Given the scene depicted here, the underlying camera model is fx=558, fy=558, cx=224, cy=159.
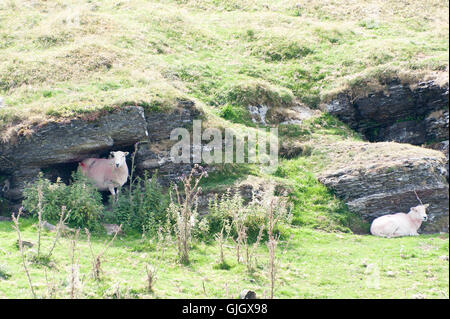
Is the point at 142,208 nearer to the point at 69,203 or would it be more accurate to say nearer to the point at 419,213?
the point at 69,203

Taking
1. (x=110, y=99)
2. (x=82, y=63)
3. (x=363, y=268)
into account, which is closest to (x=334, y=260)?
(x=363, y=268)

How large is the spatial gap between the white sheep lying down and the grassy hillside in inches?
278

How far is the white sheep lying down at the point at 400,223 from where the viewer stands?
51.6 feet

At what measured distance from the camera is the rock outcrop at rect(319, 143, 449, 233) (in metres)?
16.9

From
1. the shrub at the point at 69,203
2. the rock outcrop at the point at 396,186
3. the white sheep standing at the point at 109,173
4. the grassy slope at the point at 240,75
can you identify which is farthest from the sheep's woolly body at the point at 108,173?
the rock outcrop at the point at 396,186

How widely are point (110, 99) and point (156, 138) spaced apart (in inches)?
73.2

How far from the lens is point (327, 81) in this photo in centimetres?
2314

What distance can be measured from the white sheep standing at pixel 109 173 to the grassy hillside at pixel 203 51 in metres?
1.72

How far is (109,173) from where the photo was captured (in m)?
16.3

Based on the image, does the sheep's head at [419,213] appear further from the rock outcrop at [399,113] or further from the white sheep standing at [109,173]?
the white sheep standing at [109,173]

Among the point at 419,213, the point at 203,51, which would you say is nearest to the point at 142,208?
the point at 419,213

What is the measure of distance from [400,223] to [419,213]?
72 cm

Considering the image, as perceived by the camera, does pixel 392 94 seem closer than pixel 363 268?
No

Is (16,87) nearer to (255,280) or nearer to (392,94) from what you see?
(255,280)
